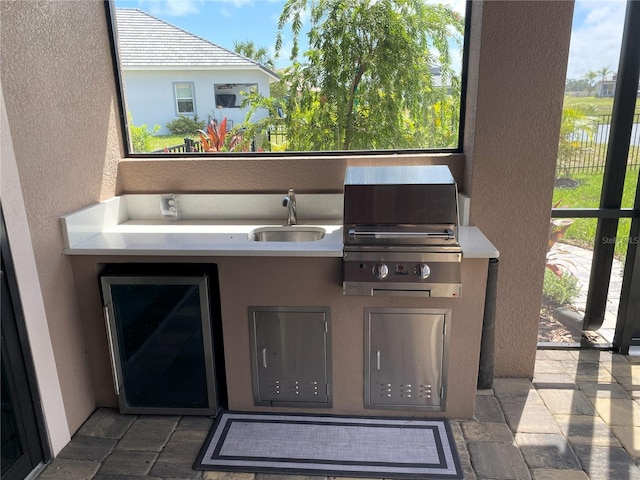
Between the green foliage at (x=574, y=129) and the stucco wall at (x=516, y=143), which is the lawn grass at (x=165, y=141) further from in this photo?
the green foliage at (x=574, y=129)

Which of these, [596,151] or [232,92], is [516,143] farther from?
[232,92]

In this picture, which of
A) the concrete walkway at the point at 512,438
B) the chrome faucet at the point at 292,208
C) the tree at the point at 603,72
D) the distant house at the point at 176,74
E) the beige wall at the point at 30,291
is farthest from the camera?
the distant house at the point at 176,74

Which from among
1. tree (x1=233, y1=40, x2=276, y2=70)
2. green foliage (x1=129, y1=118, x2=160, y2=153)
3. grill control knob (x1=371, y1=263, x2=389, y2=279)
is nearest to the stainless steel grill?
grill control knob (x1=371, y1=263, x2=389, y2=279)

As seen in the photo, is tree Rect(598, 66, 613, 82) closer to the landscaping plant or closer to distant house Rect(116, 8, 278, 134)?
distant house Rect(116, 8, 278, 134)

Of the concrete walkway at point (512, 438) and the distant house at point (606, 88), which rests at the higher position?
the distant house at point (606, 88)

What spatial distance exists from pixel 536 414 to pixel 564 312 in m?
0.86

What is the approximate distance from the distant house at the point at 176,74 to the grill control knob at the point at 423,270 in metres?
1.43

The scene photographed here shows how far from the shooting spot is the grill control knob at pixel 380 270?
2.07 m

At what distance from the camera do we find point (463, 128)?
2627mm

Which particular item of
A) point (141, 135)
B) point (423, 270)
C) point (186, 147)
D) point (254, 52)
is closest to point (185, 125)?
point (186, 147)

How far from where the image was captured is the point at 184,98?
2.86 meters

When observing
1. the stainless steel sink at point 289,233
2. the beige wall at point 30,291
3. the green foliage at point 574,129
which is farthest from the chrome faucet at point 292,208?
the green foliage at point 574,129

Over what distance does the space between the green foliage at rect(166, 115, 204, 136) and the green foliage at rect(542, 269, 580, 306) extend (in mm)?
2371

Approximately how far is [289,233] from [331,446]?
1167 mm
